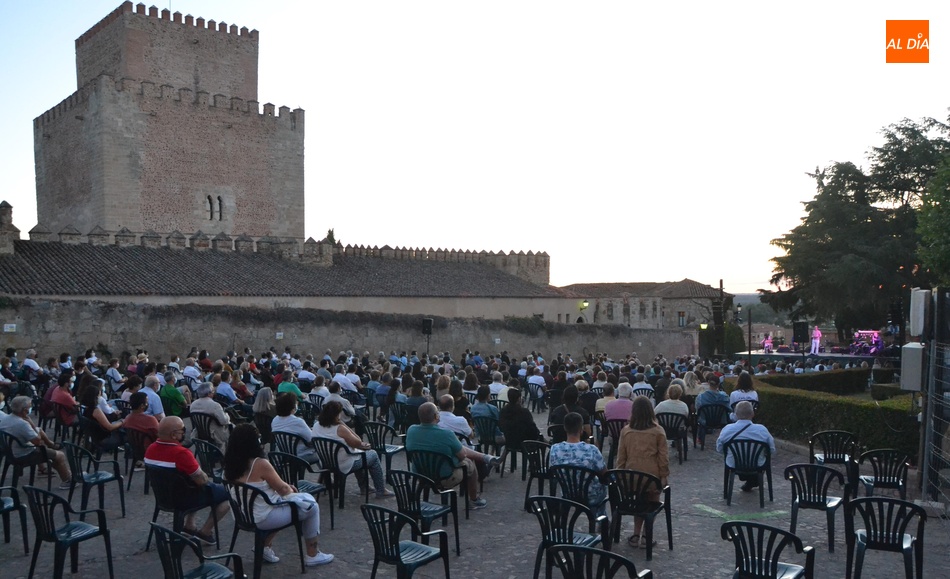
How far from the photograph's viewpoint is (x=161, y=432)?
582cm

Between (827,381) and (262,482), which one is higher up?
(262,482)

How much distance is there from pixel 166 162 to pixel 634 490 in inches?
1216

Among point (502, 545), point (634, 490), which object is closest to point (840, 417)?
point (634, 490)

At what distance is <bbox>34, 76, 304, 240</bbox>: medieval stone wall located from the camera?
1204 inches

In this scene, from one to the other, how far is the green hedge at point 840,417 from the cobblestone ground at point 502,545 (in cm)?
185

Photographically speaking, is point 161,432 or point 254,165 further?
point 254,165

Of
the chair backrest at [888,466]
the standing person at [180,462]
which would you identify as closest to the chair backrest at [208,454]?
the standing person at [180,462]

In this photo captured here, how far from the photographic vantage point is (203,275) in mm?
23297

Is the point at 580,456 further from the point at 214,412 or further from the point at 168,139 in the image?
the point at 168,139

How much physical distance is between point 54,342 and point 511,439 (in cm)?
1384

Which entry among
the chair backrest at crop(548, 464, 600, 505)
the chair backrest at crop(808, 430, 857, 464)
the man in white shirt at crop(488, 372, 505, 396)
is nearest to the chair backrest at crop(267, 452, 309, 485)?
the chair backrest at crop(548, 464, 600, 505)

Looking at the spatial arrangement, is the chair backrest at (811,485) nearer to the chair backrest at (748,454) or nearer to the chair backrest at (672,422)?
the chair backrest at (748,454)

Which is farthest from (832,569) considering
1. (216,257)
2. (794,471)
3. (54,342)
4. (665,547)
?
(216,257)

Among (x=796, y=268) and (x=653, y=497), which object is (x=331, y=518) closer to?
(x=653, y=497)
